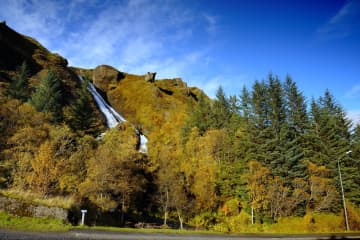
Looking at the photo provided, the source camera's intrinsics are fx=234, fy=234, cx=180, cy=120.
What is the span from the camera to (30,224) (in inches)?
440

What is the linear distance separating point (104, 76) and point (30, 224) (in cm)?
10155

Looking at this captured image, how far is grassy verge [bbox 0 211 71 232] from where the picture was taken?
35.1 feet

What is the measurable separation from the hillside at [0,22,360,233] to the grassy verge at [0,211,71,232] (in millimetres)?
8339

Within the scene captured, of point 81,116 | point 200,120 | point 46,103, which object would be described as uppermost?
point 200,120

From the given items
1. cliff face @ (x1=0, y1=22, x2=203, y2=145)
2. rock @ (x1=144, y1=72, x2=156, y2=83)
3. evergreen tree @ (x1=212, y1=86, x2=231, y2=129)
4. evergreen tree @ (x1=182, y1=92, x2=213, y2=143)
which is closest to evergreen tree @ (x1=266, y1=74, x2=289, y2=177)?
evergreen tree @ (x1=212, y1=86, x2=231, y2=129)

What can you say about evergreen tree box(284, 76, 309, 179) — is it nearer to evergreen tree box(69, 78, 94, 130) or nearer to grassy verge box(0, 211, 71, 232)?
grassy verge box(0, 211, 71, 232)

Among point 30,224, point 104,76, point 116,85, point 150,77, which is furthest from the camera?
point 150,77

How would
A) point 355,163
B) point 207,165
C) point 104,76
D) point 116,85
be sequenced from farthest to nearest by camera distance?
point 104,76 < point 116,85 < point 355,163 < point 207,165

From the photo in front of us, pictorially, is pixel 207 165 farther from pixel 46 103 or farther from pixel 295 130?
pixel 46 103

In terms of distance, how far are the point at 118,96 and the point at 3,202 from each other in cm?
8783

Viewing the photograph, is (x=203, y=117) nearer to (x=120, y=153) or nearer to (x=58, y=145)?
(x=120, y=153)

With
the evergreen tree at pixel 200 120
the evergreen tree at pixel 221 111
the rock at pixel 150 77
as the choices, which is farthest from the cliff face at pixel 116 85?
the evergreen tree at pixel 221 111

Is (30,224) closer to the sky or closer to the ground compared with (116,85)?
closer to the ground

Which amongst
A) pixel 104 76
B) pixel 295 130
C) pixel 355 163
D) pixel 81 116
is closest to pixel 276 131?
pixel 295 130
